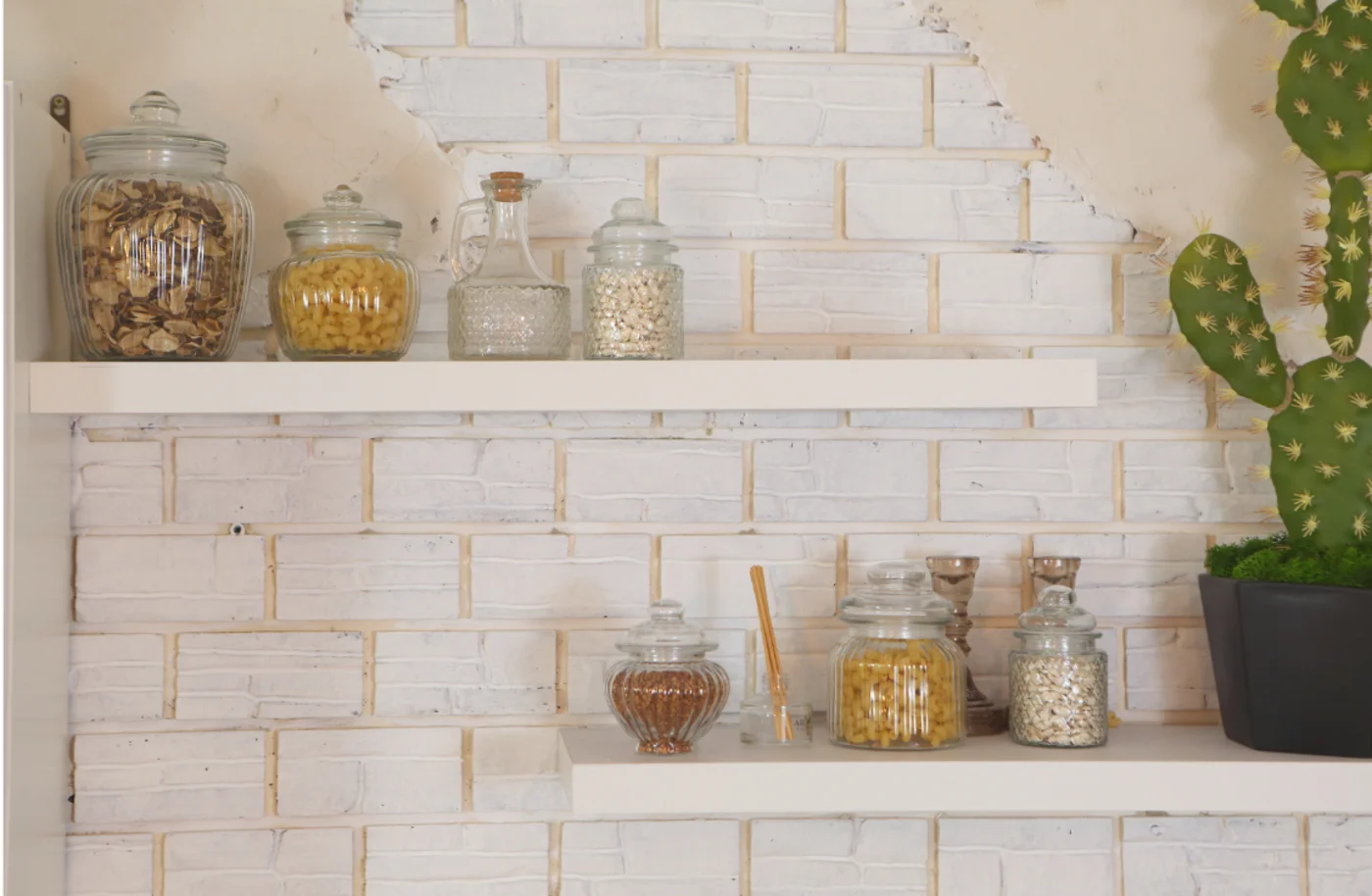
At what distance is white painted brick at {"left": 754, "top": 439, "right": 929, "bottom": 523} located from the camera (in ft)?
4.22

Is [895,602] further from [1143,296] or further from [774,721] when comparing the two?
[1143,296]

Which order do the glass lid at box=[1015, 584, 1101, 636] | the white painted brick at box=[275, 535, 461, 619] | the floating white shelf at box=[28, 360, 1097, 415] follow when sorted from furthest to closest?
the white painted brick at box=[275, 535, 461, 619] < the glass lid at box=[1015, 584, 1101, 636] < the floating white shelf at box=[28, 360, 1097, 415]

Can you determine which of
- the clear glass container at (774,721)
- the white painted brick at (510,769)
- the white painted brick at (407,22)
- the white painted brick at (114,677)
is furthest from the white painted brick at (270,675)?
the white painted brick at (407,22)

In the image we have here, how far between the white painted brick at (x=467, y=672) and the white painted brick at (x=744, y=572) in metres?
0.14

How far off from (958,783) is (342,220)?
717mm

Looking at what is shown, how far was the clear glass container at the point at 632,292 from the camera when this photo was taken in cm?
111

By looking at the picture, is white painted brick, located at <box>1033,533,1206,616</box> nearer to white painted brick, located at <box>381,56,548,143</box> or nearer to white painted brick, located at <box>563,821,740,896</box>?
white painted brick, located at <box>563,821,740,896</box>

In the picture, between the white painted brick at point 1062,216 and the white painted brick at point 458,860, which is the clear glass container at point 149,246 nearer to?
the white painted brick at point 458,860

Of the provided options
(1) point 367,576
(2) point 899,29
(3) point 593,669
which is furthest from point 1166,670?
(1) point 367,576

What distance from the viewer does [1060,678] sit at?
114cm

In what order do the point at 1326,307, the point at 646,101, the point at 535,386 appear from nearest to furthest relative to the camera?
the point at 535,386
the point at 1326,307
the point at 646,101

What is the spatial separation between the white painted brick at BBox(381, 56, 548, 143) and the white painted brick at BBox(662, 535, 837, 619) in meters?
0.44

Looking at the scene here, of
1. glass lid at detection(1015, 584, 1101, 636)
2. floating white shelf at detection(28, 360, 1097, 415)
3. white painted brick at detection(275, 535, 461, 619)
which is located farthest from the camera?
white painted brick at detection(275, 535, 461, 619)

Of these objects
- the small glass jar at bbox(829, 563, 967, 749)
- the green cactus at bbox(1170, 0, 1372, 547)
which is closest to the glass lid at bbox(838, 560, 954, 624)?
the small glass jar at bbox(829, 563, 967, 749)
